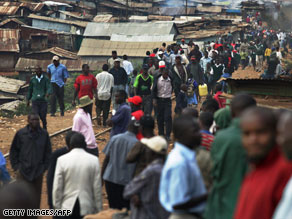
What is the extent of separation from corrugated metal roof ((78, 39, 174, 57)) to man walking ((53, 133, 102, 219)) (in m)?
31.2

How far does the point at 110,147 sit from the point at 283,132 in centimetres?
403

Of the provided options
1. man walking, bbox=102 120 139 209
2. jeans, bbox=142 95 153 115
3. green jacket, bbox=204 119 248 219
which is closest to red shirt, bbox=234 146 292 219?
green jacket, bbox=204 119 248 219

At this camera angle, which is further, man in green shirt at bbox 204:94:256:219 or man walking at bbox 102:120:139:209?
man walking at bbox 102:120:139:209

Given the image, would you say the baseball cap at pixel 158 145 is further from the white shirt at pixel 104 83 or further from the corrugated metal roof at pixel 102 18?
the corrugated metal roof at pixel 102 18

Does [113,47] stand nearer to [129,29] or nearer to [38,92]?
[129,29]

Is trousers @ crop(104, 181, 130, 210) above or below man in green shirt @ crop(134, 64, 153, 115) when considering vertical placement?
below

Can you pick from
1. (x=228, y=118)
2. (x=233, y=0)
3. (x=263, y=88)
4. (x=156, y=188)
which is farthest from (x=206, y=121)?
(x=233, y=0)

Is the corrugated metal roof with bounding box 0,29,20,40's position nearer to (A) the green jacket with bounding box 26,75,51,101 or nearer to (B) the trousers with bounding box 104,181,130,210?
(A) the green jacket with bounding box 26,75,51,101

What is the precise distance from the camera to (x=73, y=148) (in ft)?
21.3

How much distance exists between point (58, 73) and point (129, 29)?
92.1 feet

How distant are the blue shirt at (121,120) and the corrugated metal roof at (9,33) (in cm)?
3207

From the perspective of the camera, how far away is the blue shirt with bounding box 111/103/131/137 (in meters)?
8.75

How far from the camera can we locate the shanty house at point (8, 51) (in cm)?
3859

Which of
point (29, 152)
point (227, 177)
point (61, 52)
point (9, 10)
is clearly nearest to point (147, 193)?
point (227, 177)
